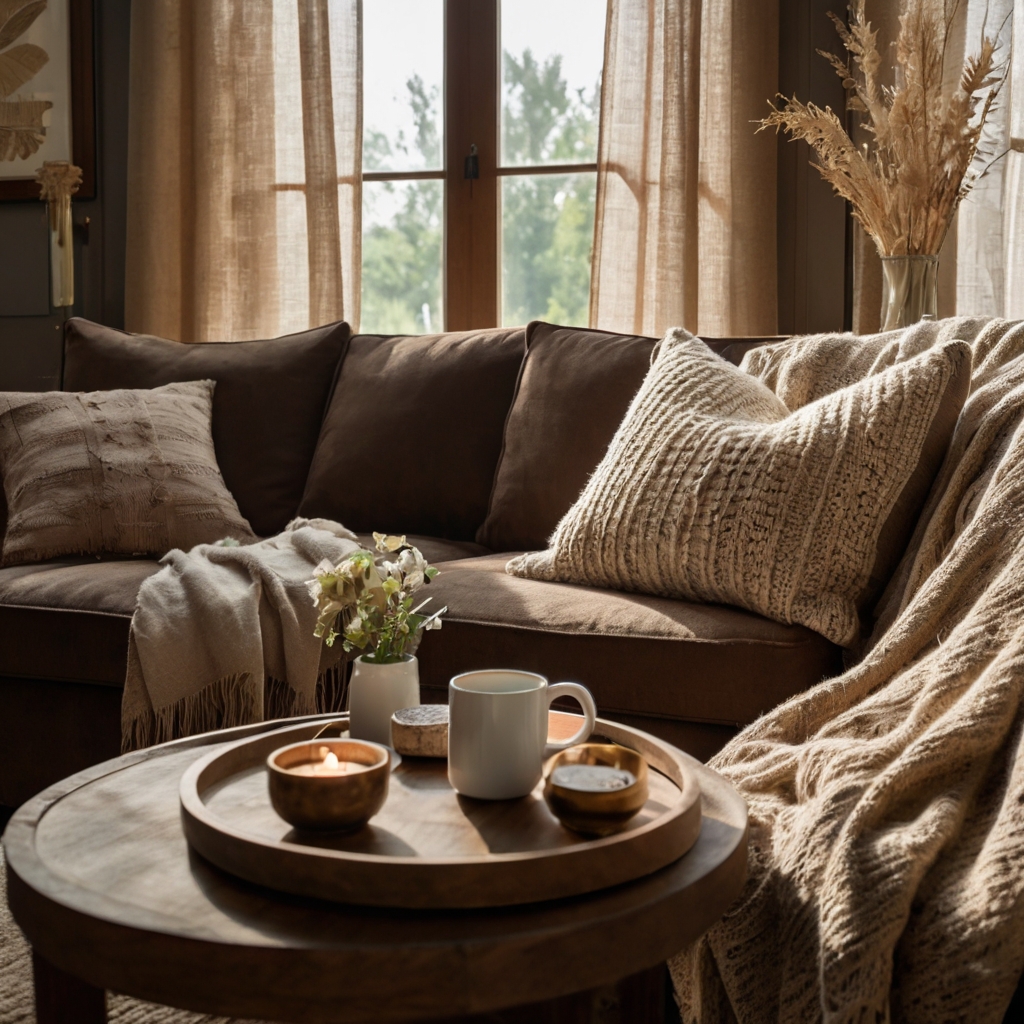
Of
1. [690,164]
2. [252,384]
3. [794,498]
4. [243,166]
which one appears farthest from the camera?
[243,166]

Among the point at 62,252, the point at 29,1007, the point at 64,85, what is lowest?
the point at 29,1007

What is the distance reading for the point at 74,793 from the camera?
101cm

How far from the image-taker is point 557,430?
2.28 metres

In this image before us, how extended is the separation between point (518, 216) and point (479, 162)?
0.20 metres

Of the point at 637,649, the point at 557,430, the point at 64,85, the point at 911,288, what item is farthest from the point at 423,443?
the point at 64,85

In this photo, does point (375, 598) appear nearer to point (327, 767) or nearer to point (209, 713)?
point (327, 767)

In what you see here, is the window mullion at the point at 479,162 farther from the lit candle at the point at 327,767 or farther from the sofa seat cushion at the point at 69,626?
the lit candle at the point at 327,767

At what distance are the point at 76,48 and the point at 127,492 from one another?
205 cm

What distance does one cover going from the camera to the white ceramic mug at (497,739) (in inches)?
36.5

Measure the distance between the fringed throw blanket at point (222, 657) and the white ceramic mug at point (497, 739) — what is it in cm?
86

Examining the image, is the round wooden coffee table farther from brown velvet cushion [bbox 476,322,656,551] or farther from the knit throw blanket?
brown velvet cushion [bbox 476,322,656,551]

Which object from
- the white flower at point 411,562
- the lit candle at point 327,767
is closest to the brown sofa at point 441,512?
the white flower at point 411,562

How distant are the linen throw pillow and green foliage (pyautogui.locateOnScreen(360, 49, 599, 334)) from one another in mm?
1668

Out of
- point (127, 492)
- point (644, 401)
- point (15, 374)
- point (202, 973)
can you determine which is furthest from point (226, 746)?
point (15, 374)
